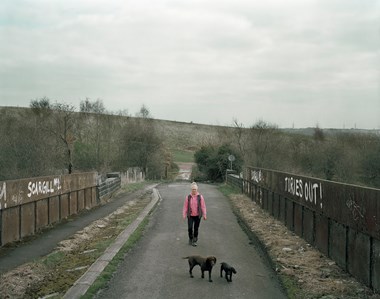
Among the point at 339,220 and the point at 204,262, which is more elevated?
the point at 339,220

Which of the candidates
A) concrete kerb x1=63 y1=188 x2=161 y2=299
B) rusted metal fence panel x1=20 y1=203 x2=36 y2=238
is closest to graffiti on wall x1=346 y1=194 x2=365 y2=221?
concrete kerb x1=63 y1=188 x2=161 y2=299

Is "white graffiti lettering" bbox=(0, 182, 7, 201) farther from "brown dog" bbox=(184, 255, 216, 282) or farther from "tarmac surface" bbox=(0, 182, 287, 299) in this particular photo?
"brown dog" bbox=(184, 255, 216, 282)

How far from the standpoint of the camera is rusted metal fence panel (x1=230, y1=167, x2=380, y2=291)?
7766 millimetres

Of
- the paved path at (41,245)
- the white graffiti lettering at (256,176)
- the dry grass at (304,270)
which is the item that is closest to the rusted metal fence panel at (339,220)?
the dry grass at (304,270)

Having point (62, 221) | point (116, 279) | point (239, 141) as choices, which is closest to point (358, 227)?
point (116, 279)

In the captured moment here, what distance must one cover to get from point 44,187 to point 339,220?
10153 mm

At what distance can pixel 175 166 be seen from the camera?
8175 cm

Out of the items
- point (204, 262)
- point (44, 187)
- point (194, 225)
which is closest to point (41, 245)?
point (44, 187)

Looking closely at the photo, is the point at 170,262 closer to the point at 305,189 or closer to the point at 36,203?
the point at 305,189

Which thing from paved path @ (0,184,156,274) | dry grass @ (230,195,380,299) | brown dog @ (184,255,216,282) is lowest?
paved path @ (0,184,156,274)

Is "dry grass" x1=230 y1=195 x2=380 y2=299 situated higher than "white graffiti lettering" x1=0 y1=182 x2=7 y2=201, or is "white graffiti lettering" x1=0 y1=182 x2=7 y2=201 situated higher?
"white graffiti lettering" x1=0 y1=182 x2=7 y2=201

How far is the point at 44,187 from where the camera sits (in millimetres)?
15867

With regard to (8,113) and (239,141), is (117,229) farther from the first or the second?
(239,141)

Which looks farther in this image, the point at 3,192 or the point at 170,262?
the point at 3,192
